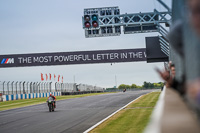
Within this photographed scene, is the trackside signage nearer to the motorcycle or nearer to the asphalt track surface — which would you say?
the asphalt track surface

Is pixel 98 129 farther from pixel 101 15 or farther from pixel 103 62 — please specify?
pixel 103 62

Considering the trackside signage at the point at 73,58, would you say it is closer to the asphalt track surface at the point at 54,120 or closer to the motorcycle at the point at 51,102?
the asphalt track surface at the point at 54,120

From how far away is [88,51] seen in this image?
115 ft

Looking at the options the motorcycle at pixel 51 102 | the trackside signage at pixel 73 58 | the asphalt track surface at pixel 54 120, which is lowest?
the asphalt track surface at pixel 54 120

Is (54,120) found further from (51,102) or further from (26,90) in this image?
(26,90)

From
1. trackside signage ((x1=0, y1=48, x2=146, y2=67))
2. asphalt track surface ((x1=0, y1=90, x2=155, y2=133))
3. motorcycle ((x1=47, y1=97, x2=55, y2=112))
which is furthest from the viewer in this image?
trackside signage ((x1=0, y1=48, x2=146, y2=67))

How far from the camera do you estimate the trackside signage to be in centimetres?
3453

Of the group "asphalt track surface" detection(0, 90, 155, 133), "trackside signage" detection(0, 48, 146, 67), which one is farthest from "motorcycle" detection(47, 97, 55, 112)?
"trackside signage" detection(0, 48, 146, 67)

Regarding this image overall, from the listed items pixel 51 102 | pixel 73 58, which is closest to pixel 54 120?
pixel 51 102

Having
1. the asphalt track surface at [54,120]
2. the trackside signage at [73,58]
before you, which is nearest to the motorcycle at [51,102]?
the asphalt track surface at [54,120]

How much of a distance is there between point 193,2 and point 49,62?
34517 mm

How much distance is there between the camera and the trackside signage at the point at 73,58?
34.5 metres

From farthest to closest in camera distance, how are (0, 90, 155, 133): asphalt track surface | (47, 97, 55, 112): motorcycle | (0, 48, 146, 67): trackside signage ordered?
1. (0, 48, 146, 67): trackside signage
2. (47, 97, 55, 112): motorcycle
3. (0, 90, 155, 133): asphalt track surface

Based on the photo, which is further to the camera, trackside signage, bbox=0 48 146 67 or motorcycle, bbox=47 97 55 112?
trackside signage, bbox=0 48 146 67
